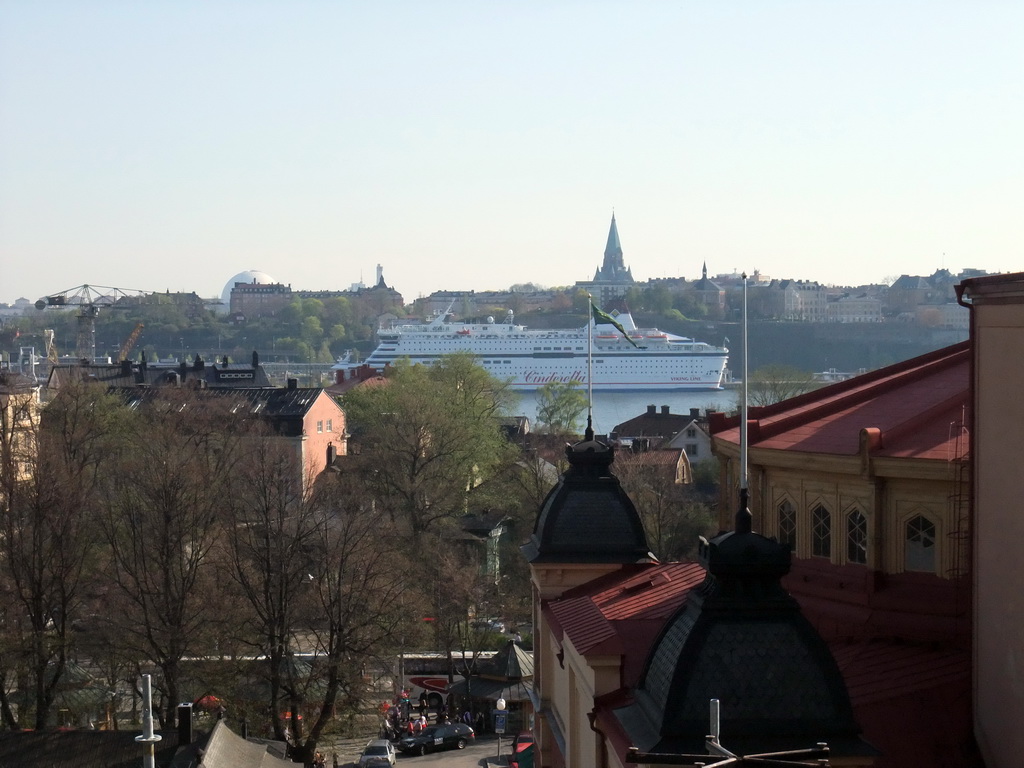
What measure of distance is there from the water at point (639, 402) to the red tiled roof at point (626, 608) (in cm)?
10802

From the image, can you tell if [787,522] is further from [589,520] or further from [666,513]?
[666,513]

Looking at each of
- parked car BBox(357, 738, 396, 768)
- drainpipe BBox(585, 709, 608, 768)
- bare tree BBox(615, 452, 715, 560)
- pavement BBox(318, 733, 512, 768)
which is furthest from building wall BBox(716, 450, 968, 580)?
bare tree BBox(615, 452, 715, 560)

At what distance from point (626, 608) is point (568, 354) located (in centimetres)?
14090

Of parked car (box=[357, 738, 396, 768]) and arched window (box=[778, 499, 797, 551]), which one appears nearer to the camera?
arched window (box=[778, 499, 797, 551])

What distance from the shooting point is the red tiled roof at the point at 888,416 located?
1191 centimetres

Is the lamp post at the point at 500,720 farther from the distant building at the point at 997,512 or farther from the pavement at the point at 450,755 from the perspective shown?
the distant building at the point at 997,512

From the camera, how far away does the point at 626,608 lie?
12289 mm

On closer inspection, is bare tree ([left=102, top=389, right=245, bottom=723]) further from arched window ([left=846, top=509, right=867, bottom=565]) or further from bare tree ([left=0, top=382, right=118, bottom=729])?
arched window ([left=846, top=509, right=867, bottom=565])

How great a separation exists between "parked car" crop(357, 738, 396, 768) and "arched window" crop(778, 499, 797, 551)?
48.8 feet

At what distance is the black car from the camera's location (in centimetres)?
2933

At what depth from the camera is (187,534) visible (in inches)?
1299

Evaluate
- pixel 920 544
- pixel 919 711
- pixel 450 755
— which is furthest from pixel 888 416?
pixel 450 755

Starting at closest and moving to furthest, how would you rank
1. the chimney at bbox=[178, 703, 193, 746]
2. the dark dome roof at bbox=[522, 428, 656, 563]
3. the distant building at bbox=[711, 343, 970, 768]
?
the distant building at bbox=[711, 343, 970, 768], the dark dome roof at bbox=[522, 428, 656, 563], the chimney at bbox=[178, 703, 193, 746]

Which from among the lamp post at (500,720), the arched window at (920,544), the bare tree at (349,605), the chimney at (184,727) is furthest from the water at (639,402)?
the arched window at (920,544)
